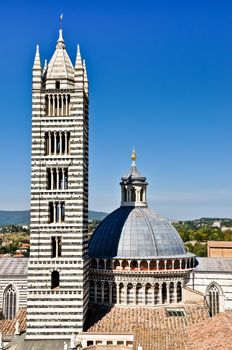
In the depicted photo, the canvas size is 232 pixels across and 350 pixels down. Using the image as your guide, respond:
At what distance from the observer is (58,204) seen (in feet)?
123

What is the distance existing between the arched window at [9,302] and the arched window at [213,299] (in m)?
19.0

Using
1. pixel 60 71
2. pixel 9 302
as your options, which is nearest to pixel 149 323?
pixel 9 302

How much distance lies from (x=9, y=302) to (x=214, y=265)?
20386 mm

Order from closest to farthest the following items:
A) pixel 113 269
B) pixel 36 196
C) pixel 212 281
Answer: pixel 36 196
pixel 113 269
pixel 212 281

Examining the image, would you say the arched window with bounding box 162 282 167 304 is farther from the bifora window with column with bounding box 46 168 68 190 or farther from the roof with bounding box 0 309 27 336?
the bifora window with column with bounding box 46 168 68 190

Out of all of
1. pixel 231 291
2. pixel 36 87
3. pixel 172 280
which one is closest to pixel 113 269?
pixel 172 280

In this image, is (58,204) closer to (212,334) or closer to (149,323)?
(149,323)

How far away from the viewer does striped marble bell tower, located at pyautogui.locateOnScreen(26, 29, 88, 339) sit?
119 feet

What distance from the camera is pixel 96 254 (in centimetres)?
4203

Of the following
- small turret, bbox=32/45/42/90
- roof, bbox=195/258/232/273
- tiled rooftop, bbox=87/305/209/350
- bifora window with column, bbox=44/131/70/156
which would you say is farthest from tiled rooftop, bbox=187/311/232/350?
small turret, bbox=32/45/42/90

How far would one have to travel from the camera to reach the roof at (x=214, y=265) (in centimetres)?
4497

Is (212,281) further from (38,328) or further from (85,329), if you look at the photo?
(38,328)

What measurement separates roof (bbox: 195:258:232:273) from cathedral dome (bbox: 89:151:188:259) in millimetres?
3155

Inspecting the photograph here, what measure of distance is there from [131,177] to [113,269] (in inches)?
367
